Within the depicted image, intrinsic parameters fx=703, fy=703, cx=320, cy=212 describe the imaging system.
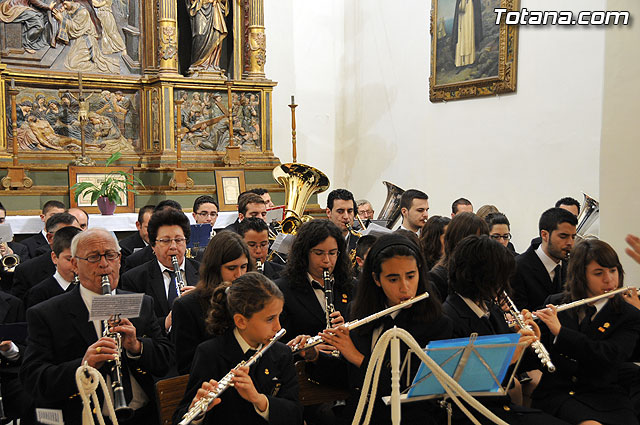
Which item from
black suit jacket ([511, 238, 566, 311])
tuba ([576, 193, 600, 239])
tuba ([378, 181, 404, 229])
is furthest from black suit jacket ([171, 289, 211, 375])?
tuba ([576, 193, 600, 239])

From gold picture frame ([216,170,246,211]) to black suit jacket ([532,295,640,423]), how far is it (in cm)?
723

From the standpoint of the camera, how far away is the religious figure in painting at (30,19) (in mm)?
10102

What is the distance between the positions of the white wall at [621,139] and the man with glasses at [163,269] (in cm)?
309

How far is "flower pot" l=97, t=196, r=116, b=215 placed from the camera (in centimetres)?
939

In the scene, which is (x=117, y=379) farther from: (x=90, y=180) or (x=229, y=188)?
(x=229, y=188)

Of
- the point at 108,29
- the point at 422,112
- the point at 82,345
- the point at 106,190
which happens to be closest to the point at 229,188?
the point at 106,190

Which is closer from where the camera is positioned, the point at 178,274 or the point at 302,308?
the point at 302,308

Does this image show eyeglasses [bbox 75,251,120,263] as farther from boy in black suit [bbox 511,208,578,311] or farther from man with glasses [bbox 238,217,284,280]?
boy in black suit [bbox 511,208,578,311]

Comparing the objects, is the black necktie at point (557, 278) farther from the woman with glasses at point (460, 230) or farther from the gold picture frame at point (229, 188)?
the gold picture frame at point (229, 188)

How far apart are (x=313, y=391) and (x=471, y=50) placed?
7143mm

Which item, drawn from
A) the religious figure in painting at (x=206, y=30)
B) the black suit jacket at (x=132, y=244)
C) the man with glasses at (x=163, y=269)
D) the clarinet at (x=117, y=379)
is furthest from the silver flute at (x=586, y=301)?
the religious figure in painting at (x=206, y=30)

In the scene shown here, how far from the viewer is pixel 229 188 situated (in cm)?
1084

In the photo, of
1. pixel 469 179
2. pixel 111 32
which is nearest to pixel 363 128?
pixel 469 179

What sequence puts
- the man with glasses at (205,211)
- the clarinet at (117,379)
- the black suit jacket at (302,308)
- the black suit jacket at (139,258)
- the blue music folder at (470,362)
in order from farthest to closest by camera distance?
the man with glasses at (205,211) < the black suit jacket at (139,258) < the black suit jacket at (302,308) < the clarinet at (117,379) < the blue music folder at (470,362)
